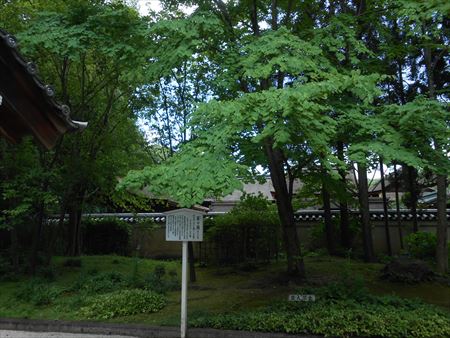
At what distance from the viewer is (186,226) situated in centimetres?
791

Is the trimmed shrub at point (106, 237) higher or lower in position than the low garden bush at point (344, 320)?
higher

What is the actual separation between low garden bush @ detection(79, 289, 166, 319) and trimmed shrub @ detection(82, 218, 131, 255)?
7889 millimetres

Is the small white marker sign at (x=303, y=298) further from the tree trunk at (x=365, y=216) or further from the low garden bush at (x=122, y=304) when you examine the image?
the tree trunk at (x=365, y=216)

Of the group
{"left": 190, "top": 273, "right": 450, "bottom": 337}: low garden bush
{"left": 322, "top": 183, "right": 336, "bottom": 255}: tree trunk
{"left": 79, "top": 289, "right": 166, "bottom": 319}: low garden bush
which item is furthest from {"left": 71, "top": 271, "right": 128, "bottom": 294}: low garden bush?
{"left": 322, "top": 183, "right": 336, "bottom": 255}: tree trunk

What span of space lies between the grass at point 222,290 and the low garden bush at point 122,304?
7.2 inches

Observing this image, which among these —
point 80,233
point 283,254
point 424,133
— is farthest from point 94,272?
point 424,133

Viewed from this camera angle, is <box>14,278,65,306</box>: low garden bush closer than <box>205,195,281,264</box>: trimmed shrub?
Yes

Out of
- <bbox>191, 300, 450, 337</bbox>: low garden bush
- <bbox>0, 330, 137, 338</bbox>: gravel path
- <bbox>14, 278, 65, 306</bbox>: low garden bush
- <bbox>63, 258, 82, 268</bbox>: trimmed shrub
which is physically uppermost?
<bbox>63, 258, 82, 268</bbox>: trimmed shrub

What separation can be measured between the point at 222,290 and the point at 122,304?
8.69ft

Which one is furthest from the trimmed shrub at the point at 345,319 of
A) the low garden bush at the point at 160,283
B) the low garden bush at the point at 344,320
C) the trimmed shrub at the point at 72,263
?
the trimmed shrub at the point at 72,263

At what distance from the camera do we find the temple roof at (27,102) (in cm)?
377

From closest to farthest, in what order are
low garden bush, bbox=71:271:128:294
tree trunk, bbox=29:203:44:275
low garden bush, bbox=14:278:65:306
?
low garden bush, bbox=14:278:65:306 → low garden bush, bbox=71:271:128:294 → tree trunk, bbox=29:203:44:275

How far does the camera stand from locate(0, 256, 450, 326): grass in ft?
29.3

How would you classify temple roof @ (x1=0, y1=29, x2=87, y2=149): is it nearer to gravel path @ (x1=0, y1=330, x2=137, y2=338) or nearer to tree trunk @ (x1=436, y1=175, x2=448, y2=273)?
gravel path @ (x1=0, y1=330, x2=137, y2=338)
